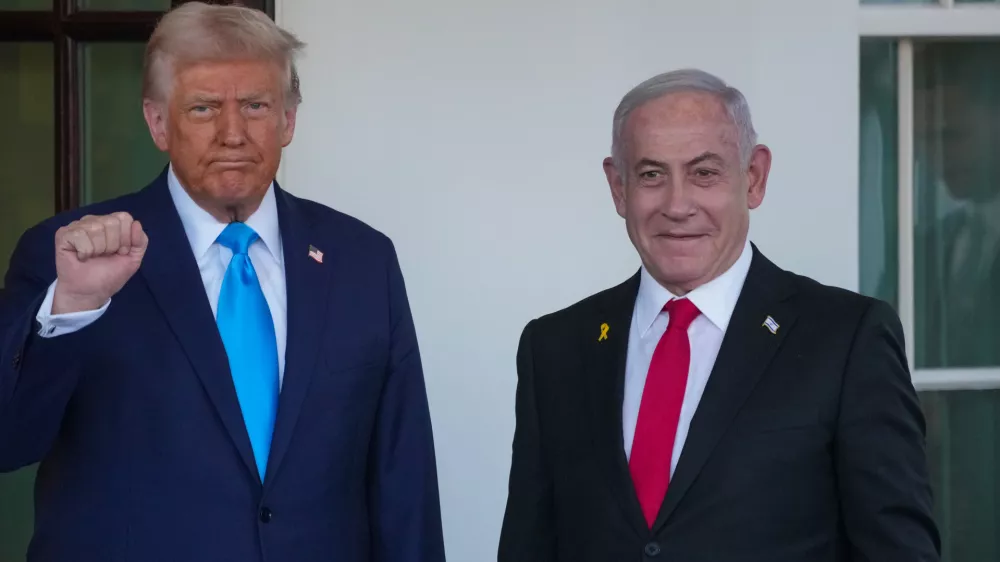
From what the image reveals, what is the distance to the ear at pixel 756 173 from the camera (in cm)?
204

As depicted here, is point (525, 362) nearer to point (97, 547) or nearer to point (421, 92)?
point (97, 547)

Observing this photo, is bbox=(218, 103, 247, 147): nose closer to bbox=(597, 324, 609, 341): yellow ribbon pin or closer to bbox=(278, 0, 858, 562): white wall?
bbox=(597, 324, 609, 341): yellow ribbon pin

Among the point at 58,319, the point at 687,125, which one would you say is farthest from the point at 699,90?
the point at 58,319

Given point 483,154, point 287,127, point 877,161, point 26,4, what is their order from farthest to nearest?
point 877,161
point 26,4
point 483,154
point 287,127

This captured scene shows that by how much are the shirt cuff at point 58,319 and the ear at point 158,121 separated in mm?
373

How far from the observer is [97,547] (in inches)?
79.4

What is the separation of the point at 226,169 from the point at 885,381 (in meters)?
1.12

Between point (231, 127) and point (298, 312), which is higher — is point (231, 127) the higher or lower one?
the higher one

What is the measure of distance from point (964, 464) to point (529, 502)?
1.86m

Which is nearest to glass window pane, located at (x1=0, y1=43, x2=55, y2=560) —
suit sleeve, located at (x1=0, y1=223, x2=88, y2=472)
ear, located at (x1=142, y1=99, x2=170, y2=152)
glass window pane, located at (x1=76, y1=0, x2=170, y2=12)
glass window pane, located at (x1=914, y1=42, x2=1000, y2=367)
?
glass window pane, located at (x1=76, y1=0, x2=170, y2=12)

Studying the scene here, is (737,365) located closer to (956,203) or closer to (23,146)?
(956,203)

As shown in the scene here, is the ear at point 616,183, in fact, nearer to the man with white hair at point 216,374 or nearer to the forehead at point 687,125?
the forehead at point 687,125

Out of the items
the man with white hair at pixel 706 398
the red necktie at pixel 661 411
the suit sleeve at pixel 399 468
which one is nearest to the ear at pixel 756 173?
the man with white hair at pixel 706 398

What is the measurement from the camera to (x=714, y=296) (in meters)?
1.98
